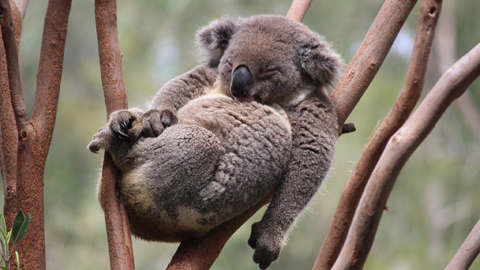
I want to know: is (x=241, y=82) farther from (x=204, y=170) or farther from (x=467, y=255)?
(x=467, y=255)

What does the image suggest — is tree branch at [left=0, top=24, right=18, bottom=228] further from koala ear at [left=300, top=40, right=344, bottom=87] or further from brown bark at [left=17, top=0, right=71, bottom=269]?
koala ear at [left=300, top=40, right=344, bottom=87]

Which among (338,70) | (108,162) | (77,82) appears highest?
(338,70)

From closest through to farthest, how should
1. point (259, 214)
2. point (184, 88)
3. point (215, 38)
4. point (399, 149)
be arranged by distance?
1. point (399, 149)
2. point (184, 88)
3. point (215, 38)
4. point (259, 214)

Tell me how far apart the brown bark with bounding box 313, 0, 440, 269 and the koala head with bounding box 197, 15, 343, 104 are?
648 millimetres

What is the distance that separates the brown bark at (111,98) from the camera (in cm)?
156

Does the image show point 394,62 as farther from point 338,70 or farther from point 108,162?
point 108,162

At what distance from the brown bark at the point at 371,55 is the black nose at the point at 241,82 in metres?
0.42

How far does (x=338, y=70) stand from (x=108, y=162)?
46.5 inches

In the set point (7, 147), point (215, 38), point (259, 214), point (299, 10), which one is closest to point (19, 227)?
point (7, 147)

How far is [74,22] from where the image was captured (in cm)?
695

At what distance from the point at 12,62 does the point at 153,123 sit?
55 cm

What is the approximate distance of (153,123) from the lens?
170 cm

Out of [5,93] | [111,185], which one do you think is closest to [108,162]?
[111,185]

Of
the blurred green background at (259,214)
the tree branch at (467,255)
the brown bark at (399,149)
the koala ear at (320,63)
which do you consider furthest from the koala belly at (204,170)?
the blurred green background at (259,214)
